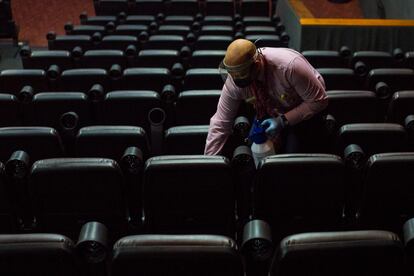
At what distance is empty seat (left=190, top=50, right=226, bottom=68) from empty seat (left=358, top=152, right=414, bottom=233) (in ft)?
2.08

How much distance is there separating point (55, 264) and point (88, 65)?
821 millimetres

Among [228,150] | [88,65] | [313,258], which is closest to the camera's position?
[313,258]

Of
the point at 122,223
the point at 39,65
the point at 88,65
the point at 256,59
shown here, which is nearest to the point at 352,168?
the point at 256,59

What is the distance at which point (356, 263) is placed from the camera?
341 mm

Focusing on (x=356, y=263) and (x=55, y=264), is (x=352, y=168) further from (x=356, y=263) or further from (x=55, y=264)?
(x=55, y=264)

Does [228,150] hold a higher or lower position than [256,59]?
lower

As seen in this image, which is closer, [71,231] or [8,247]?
[8,247]

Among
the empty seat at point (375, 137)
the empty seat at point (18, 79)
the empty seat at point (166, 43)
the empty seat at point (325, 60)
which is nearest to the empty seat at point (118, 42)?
the empty seat at point (166, 43)

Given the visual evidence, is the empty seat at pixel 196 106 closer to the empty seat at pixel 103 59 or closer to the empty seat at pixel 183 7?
the empty seat at pixel 103 59

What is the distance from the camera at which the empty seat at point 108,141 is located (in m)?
0.59

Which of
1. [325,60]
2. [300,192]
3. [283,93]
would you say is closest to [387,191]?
[300,192]

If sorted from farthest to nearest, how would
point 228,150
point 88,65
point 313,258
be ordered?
point 88,65 < point 228,150 < point 313,258

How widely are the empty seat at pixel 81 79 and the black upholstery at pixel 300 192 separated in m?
0.53

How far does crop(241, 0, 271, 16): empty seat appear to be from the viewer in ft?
6.50
